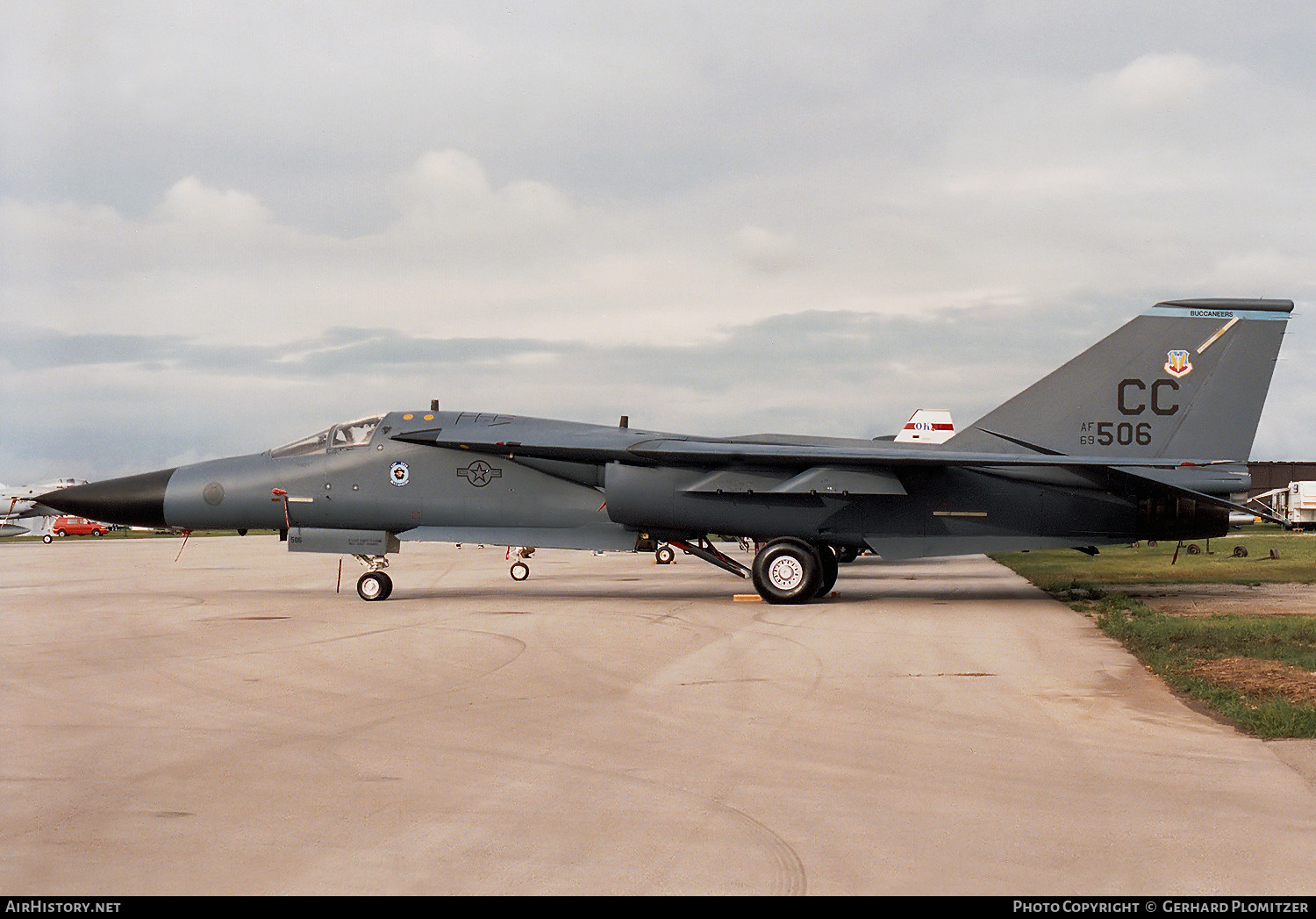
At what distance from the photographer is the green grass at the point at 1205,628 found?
23.1 feet

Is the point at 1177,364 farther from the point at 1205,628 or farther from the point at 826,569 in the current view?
the point at 826,569

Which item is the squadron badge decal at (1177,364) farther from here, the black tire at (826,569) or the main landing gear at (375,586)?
the main landing gear at (375,586)

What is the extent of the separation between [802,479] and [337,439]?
23.0 feet

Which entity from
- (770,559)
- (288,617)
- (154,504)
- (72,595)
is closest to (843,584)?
(770,559)

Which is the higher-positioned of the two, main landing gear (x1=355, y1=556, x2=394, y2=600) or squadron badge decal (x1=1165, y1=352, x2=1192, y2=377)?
squadron badge decal (x1=1165, y1=352, x2=1192, y2=377)

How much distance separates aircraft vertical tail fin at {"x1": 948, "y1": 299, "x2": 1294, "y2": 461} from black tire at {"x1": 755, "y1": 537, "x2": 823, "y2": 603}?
9.35 feet

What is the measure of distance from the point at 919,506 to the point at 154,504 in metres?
11.3

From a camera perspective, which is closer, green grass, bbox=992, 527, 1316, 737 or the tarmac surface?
the tarmac surface

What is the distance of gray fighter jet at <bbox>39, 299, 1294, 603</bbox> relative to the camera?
48.4 feet

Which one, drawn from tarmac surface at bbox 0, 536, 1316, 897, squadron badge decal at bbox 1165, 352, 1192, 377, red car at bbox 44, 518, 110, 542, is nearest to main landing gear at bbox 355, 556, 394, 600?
tarmac surface at bbox 0, 536, 1316, 897

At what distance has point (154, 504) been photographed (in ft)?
54.0

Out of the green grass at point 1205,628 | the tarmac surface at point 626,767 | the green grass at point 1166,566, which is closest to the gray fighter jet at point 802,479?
the green grass at point 1205,628

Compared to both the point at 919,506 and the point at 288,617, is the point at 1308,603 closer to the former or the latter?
the point at 919,506

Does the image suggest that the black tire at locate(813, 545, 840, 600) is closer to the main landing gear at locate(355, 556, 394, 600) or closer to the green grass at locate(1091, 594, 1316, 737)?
the green grass at locate(1091, 594, 1316, 737)
